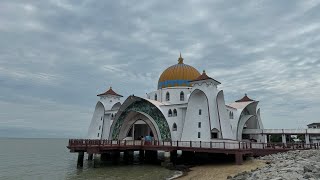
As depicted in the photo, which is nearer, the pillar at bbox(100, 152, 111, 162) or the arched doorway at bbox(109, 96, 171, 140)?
the pillar at bbox(100, 152, 111, 162)

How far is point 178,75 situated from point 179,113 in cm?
762

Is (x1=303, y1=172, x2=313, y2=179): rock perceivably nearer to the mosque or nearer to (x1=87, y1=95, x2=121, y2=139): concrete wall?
the mosque

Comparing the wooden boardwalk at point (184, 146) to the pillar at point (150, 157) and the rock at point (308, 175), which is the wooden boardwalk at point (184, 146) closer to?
the pillar at point (150, 157)

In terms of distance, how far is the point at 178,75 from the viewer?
3928 centimetres

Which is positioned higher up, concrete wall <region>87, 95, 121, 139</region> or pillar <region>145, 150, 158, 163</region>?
concrete wall <region>87, 95, 121, 139</region>

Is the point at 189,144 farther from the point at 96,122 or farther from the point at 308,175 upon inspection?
the point at 96,122

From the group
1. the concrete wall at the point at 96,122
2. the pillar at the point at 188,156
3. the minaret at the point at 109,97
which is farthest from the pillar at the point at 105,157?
the minaret at the point at 109,97

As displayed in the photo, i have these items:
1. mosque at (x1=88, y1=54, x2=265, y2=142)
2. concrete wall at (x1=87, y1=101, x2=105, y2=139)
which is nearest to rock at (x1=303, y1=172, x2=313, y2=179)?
mosque at (x1=88, y1=54, x2=265, y2=142)

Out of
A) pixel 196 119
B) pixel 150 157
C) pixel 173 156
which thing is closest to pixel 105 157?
pixel 150 157

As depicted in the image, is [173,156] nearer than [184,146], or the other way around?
[184,146]

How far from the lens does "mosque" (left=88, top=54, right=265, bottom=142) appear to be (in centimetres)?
3061

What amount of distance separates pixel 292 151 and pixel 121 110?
21.6 meters

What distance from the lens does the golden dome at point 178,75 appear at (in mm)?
38969

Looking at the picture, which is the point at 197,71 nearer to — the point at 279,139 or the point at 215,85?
the point at 215,85
